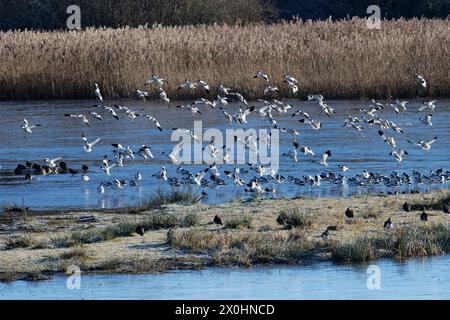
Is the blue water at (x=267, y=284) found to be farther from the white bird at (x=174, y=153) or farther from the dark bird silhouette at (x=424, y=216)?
the white bird at (x=174, y=153)

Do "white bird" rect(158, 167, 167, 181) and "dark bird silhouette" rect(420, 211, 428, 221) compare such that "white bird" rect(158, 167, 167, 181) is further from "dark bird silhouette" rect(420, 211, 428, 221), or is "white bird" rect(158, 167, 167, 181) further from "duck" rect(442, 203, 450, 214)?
"dark bird silhouette" rect(420, 211, 428, 221)

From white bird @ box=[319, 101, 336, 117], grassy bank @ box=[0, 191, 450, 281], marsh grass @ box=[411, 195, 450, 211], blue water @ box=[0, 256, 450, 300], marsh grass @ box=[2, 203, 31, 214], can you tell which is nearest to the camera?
blue water @ box=[0, 256, 450, 300]

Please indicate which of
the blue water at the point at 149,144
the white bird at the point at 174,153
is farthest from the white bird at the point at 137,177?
the white bird at the point at 174,153

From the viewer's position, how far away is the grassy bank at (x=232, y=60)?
27828 mm

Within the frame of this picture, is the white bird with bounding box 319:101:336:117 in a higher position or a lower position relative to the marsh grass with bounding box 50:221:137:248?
higher

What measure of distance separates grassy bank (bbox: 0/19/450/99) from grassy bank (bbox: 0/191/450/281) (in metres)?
12.7

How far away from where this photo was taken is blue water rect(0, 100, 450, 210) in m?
16.8

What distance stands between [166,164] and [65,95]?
10.7m

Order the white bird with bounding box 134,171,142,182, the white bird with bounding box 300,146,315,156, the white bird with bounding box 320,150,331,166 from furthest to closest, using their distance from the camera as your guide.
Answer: the white bird with bounding box 300,146,315,156 → the white bird with bounding box 320,150,331,166 → the white bird with bounding box 134,171,142,182

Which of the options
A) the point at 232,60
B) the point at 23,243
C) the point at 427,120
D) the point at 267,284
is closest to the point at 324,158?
the point at 427,120

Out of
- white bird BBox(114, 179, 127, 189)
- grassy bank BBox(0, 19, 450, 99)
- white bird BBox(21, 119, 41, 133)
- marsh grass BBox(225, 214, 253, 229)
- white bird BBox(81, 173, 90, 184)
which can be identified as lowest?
marsh grass BBox(225, 214, 253, 229)

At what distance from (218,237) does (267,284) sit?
1539 mm

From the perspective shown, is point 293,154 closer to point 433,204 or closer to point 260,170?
point 260,170

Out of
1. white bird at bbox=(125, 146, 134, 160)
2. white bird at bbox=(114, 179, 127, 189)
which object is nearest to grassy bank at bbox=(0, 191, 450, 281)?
white bird at bbox=(114, 179, 127, 189)
